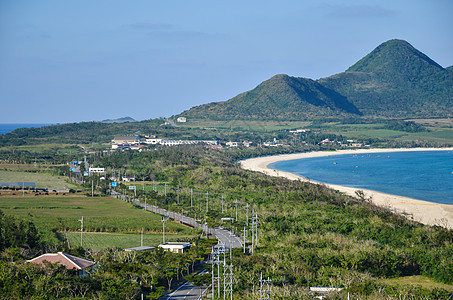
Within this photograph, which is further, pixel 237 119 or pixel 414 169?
pixel 237 119

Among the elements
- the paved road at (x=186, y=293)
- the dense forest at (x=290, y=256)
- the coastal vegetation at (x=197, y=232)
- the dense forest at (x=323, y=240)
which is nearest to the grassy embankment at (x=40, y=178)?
the coastal vegetation at (x=197, y=232)

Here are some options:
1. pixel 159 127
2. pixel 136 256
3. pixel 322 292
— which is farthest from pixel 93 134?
pixel 322 292

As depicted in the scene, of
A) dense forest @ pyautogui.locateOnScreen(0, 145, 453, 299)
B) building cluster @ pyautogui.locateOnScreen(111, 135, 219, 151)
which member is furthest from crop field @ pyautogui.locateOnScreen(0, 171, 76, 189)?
building cluster @ pyautogui.locateOnScreen(111, 135, 219, 151)

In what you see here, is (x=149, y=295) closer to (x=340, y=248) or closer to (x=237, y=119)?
(x=340, y=248)

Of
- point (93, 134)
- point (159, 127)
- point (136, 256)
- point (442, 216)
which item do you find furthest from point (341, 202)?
point (159, 127)

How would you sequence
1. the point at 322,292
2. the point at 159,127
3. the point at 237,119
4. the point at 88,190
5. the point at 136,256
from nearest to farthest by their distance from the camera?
the point at 322,292
the point at 136,256
the point at 88,190
the point at 159,127
the point at 237,119

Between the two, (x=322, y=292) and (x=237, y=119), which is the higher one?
(x=237, y=119)

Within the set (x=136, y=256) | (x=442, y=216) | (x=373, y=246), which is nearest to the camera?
(x=136, y=256)
